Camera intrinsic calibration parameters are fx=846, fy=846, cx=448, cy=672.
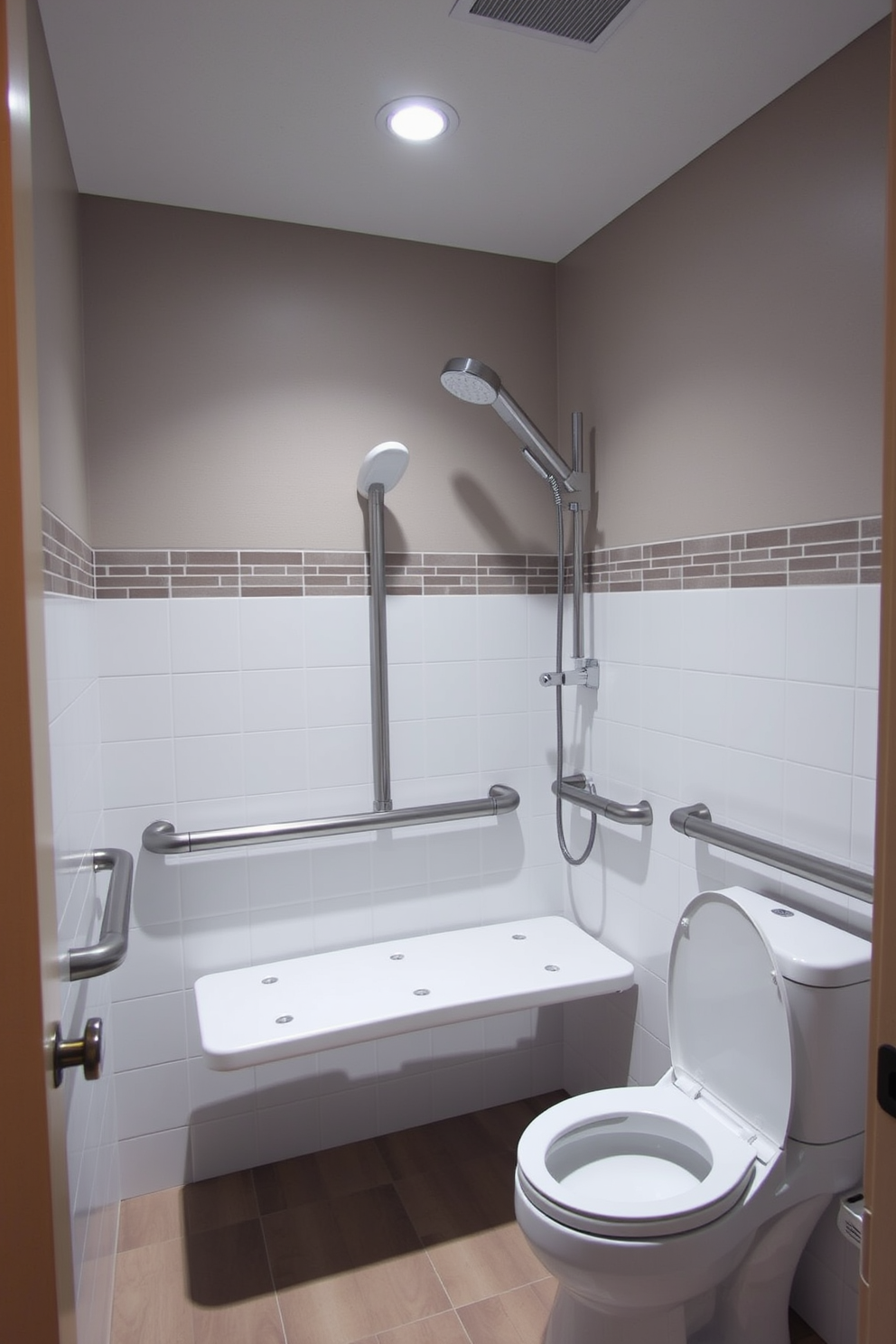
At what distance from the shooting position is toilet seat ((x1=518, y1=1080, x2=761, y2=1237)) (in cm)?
134

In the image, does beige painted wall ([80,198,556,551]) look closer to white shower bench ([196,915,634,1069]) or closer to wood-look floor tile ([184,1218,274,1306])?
white shower bench ([196,915,634,1069])

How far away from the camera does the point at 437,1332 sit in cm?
164

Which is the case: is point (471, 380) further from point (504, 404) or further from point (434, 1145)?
point (434, 1145)

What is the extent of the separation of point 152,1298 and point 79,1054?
1345 mm

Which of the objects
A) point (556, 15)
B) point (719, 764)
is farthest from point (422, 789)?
point (556, 15)

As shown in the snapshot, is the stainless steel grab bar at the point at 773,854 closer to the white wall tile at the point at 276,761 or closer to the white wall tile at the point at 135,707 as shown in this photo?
the white wall tile at the point at 276,761

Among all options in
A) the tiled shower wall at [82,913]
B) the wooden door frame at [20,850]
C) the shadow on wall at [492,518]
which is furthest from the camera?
the shadow on wall at [492,518]

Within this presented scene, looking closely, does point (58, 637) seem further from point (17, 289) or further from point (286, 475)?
point (286, 475)

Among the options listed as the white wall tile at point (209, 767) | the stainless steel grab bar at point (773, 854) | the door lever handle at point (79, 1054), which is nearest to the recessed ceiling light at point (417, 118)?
the white wall tile at point (209, 767)

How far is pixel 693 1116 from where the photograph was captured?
159 cm

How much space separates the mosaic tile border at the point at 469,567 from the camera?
1.48 metres

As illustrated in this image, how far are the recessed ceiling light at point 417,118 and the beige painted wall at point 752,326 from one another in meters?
0.55

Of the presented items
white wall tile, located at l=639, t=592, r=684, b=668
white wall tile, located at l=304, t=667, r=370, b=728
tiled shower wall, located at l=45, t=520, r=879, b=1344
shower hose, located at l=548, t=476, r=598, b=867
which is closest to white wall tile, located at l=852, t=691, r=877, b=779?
tiled shower wall, located at l=45, t=520, r=879, b=1344

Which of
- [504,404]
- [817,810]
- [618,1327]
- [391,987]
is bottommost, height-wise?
[618,1327]
